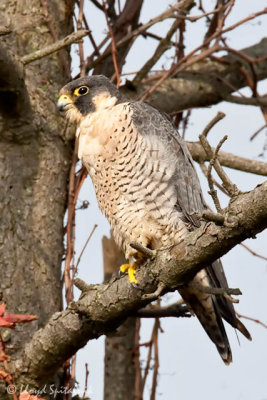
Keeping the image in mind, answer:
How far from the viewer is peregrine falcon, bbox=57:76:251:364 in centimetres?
366

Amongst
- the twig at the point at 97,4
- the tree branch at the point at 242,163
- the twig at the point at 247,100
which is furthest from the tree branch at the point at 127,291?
the twig at the point at 97,4

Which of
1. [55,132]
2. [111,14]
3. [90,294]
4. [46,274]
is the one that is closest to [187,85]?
[111,14]

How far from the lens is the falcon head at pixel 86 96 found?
4.05 metres

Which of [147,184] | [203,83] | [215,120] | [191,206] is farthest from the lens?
[203,83]

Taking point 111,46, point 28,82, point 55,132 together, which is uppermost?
point 111,46

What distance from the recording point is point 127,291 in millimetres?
3064

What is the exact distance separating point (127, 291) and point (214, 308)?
3.10ft

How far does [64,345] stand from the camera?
3.26 meters

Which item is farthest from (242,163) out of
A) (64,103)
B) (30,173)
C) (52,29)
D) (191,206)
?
(52,29)

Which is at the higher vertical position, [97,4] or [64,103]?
[97,4]

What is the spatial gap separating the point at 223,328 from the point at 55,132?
1508mm

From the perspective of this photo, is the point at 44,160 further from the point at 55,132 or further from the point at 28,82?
the point at 28,82

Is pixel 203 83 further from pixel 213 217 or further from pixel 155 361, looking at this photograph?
pixel 213 217

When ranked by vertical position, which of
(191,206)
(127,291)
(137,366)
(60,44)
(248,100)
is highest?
(248,100)
